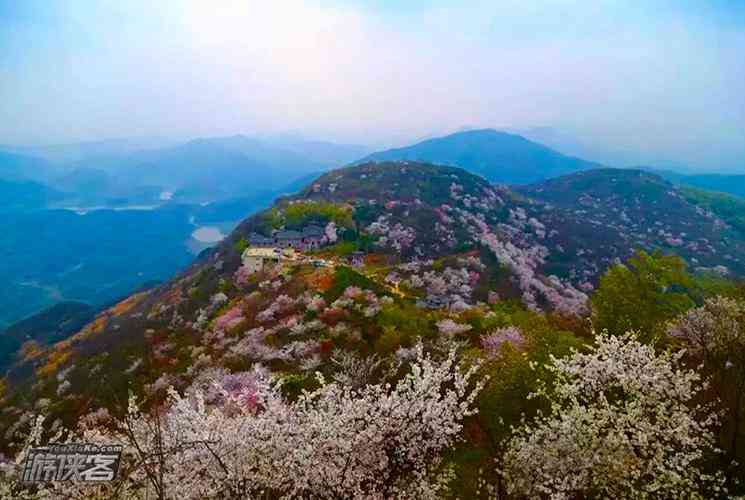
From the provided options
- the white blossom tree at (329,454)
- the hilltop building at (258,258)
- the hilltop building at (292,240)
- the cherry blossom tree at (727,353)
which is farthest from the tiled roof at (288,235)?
the white blossom tree at (329,454)

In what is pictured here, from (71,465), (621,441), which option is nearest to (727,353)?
(621,441)

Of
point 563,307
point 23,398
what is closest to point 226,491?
point 23,398

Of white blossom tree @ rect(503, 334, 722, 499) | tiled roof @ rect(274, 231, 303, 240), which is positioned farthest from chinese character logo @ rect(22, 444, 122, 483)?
tiled roof @ rect(274, 231, 303, 240)

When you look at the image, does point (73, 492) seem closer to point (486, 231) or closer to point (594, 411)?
point (594, 411)

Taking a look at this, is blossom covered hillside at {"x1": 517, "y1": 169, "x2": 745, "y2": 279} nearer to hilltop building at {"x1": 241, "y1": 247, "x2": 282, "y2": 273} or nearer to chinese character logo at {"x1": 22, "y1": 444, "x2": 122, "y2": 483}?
hilltop building at {"x1": 241, "y1": 247, "x2": 282, "y2": 273}

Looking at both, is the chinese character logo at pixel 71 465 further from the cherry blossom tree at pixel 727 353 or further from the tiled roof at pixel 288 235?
the tiled roof at pixel 288 235
